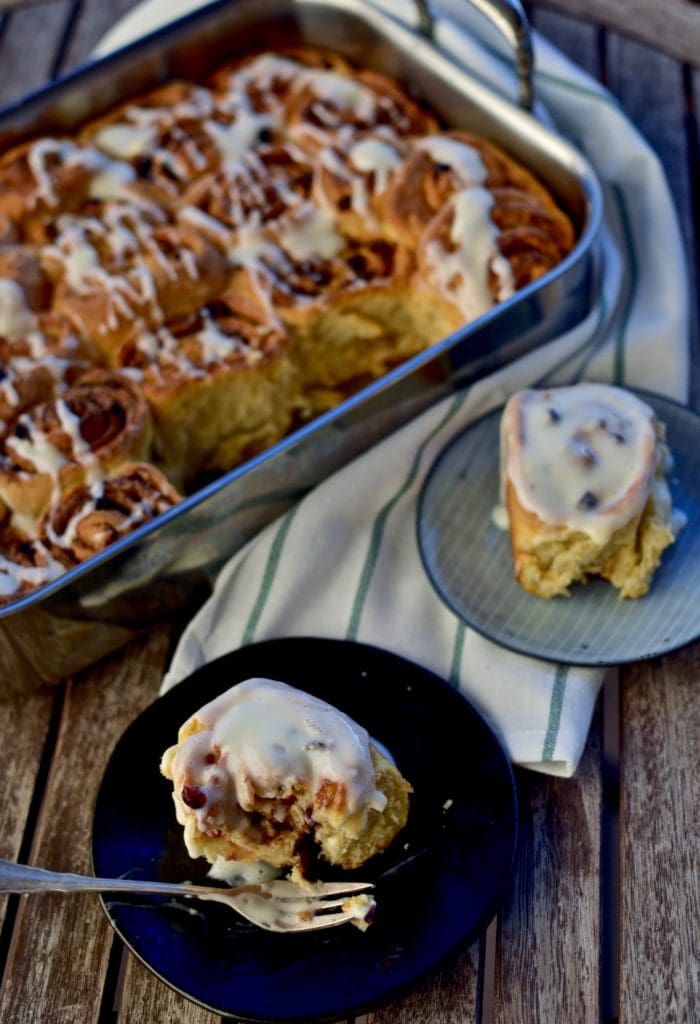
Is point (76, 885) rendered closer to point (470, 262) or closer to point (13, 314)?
point (13, 314)

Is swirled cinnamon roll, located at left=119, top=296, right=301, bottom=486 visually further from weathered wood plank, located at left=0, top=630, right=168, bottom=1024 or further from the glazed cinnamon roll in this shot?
the glazed cinnamon roll

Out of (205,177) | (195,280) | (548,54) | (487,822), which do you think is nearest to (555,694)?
(487,822)

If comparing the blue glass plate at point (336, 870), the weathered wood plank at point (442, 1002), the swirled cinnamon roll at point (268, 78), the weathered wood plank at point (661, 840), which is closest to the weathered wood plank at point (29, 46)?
the swirled cinnamon roll at point (268, 78)

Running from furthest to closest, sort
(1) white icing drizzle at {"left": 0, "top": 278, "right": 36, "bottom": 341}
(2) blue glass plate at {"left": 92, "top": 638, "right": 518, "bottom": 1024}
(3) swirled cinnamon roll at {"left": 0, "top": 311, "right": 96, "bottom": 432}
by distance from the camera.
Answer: (1) white icing drizzle at {"left": 0, "top": 278, "right": 36, "bottom": 341}, (3) swirled cinnamon roll at {"left": 0, "top": 311, "right": 96, "bottom": 432}, (2) blue glass plate at {"left": 92, "top": 638, "right": 518, "bottom": 1024}

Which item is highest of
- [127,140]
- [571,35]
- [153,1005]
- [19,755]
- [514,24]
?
[514,24]

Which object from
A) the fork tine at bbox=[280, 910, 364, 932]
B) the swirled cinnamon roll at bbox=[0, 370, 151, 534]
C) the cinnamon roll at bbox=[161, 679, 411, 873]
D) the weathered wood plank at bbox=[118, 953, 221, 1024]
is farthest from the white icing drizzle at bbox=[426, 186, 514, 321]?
the weathered wood plank at bbox=[118, 953, 221, 1024]

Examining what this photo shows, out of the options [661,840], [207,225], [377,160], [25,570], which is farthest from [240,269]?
[661,840]
